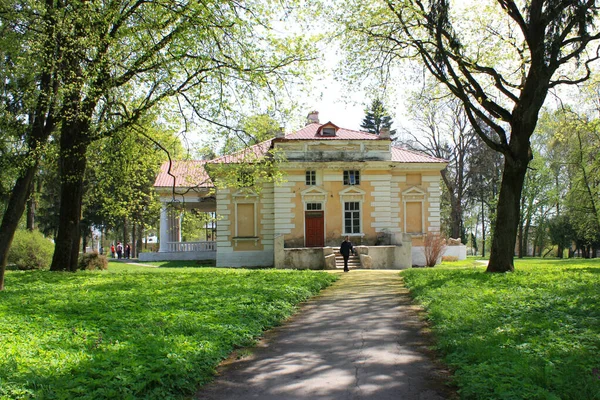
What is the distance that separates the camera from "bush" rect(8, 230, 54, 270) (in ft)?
81.9

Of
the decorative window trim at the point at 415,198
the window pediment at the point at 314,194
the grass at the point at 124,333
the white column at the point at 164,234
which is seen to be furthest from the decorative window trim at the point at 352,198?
the grass at the point at 124,333

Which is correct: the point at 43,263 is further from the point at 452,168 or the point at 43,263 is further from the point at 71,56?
the point at 452,168

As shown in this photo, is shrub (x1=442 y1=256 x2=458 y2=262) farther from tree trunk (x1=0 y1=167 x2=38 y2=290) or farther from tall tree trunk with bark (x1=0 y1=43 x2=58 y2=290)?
tree trunk (x1=0 y1=167 x2=38 y2=290)

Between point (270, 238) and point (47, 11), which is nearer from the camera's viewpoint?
point (47, 11)

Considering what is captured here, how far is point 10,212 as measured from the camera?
1284cm

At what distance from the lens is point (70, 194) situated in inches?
715

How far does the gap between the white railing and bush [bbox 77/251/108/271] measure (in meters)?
12.8

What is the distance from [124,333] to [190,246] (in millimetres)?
31085

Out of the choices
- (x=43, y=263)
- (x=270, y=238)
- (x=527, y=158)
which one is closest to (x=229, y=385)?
(x=527, y=158)

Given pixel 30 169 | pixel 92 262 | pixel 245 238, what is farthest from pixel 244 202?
pixel 30 169

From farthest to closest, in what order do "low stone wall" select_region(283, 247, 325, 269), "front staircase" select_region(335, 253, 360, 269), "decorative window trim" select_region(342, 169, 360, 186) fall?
"decorative window trim" select_region(342, 169, 360, 186), "low stone wall" select_region(283, 247, 325, 269), "front staircase" select_region(335, 253, 360, 269)

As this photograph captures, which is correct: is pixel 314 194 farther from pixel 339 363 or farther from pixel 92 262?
pixel 339 363

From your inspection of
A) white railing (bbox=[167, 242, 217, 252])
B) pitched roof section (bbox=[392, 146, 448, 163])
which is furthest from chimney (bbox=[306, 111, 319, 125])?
white railing (bbox=[167, 242, 217, 252])

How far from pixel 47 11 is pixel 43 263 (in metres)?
16.1
